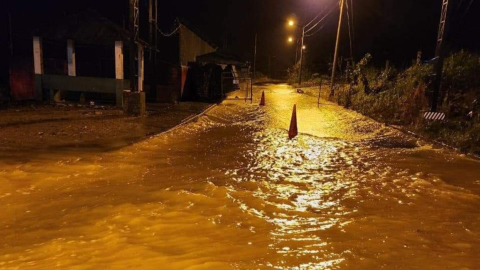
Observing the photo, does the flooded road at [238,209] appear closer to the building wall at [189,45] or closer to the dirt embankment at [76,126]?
the dirt embankment at [76,126]

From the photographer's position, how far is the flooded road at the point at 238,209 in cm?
400

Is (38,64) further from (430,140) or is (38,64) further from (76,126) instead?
(430,140)

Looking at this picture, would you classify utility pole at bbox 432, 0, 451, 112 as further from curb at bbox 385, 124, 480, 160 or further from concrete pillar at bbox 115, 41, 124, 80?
concrete pillar at bbox 115, 41, 124, 80

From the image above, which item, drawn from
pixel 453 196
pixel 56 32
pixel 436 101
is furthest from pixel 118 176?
pixel 56 32

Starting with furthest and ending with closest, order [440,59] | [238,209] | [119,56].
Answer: [119,56]
[440,59]
[238,209]

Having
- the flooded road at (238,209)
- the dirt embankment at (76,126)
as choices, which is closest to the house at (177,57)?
the dirt embankment at (76,126)

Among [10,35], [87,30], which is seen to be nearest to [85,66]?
[10,35]

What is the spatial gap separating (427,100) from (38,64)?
58.8ft

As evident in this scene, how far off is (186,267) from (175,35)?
26.3 m

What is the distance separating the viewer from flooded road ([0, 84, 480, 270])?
400 cm

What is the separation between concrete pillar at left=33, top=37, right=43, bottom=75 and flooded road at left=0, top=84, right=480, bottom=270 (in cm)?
1182

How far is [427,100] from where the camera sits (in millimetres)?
14375

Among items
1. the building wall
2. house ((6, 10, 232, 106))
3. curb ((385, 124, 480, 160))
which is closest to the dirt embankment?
house ((6, 10, 232, 106))

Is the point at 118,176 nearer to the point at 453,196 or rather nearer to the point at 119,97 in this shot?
the point at 453,196
